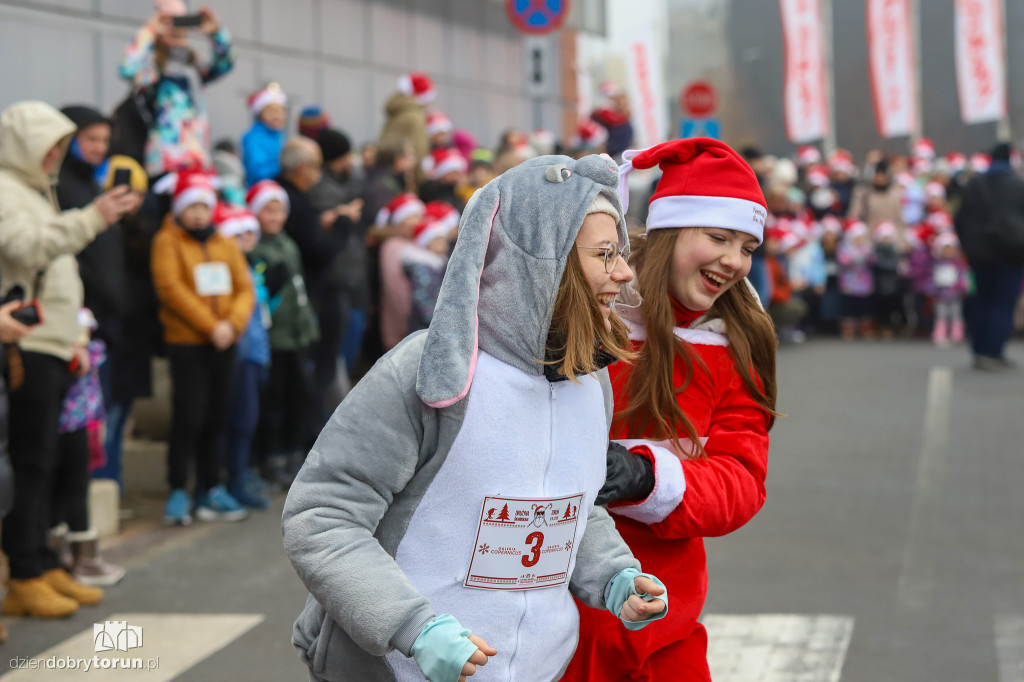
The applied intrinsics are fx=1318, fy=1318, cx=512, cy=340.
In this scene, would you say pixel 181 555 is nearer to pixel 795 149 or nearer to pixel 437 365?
pixel 437 365

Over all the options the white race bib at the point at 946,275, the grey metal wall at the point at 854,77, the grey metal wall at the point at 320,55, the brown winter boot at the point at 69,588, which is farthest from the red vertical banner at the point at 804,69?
the brown winter boot at the point at 69,588

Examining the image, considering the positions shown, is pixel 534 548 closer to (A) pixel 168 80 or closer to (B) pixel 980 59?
(A) pixel 168 80

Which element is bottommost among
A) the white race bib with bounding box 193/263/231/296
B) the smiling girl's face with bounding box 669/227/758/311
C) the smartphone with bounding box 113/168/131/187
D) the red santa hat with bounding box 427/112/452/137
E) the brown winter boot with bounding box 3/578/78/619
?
the brown winter boot with bounding box 3/578/78/619

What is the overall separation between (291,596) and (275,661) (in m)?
0.90

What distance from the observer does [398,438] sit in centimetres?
231

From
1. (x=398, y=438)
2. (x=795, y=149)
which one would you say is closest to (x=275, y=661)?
(x=398, y=438)

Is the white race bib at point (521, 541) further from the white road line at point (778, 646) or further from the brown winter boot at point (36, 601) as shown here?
the brown winter boot at point (36, 601)

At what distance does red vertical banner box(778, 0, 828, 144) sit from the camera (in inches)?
1201

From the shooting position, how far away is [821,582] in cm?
625

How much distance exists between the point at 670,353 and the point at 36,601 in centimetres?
369

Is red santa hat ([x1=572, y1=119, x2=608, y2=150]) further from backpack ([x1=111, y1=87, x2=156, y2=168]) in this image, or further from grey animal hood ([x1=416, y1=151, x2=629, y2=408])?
grey animal hood ([x1=416, y1=151, x2=629, y2=408])

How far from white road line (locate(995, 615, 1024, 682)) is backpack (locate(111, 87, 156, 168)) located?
561cm

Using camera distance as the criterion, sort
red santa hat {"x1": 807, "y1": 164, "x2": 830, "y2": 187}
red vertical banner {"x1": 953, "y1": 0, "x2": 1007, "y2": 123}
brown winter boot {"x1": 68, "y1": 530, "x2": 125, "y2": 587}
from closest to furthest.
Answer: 1. brown winter boot {"x1": 68, "y1": 530, "x2": 125, "y2": 587}
2. red santa hat {"x1": 807, "y1": 164, "x2": 830, "y2": 187}
3. red vertical banner {"x1": 953, "y1": 0, "x2": 1007, "y2": 123}

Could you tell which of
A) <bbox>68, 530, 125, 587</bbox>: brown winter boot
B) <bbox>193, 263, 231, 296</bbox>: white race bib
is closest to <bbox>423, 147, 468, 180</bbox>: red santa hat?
<bbox>193, 263, 231, 296</bbox>: white race bib
